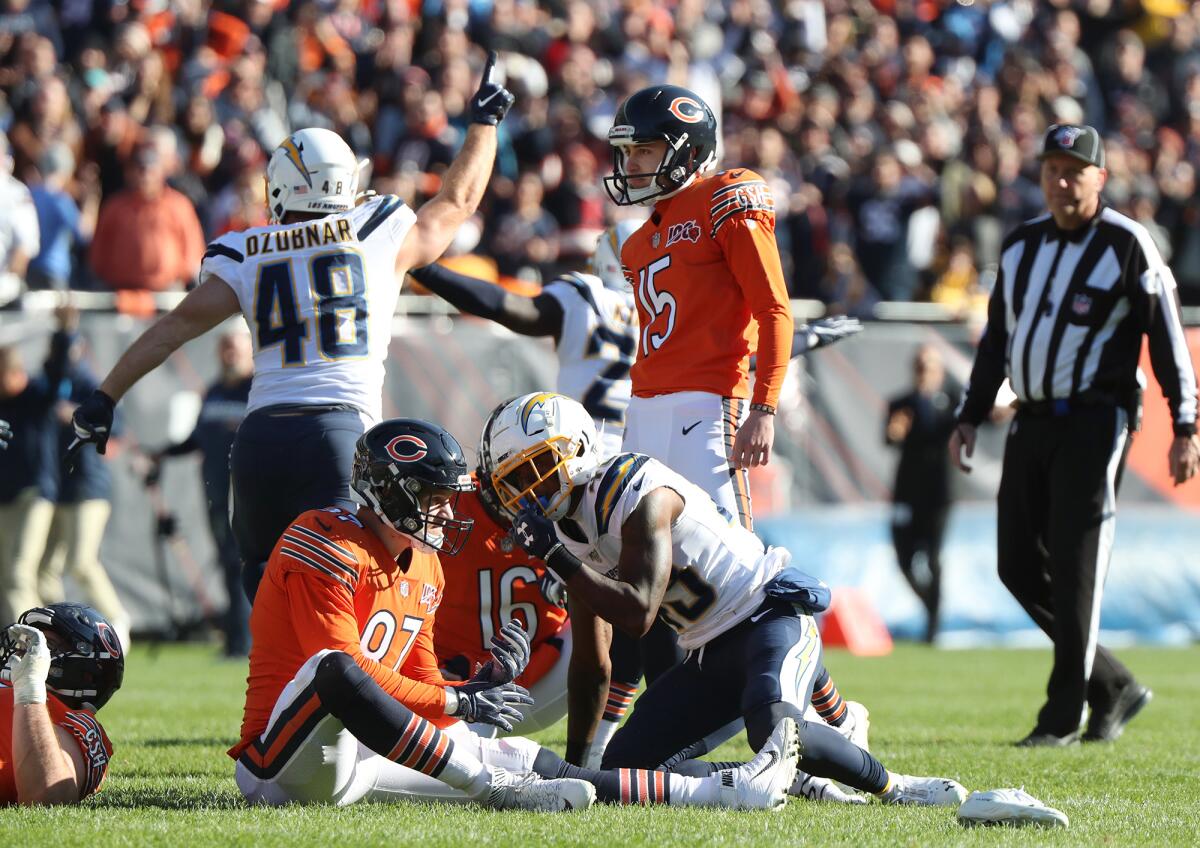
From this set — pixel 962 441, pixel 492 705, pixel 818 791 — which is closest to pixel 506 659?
pixel 492 705

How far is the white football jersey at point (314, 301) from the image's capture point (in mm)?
5957

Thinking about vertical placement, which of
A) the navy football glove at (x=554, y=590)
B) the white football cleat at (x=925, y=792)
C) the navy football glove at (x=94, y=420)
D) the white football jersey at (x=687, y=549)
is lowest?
the white football cleat at (x=925, y=792)

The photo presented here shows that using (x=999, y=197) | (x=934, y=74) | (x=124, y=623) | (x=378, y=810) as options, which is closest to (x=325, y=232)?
(x=378, y=810)

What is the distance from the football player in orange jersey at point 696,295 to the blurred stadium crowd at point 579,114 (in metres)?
6.52

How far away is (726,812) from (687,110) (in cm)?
258

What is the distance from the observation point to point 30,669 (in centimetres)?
483

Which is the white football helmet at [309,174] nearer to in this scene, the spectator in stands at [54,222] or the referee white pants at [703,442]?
the referee white pants at [703,442]

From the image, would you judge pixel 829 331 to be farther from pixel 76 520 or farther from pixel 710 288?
pixel 76 520

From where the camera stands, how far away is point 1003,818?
180 inches

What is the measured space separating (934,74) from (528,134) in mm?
5681

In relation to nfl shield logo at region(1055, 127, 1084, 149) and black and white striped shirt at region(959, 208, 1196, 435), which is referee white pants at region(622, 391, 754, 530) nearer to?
black and white striped shirt at region(959, 208, 1196, 435)

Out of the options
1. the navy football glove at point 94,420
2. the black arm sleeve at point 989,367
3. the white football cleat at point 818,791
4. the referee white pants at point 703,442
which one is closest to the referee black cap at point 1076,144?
the black arm sleeve at point 989,367

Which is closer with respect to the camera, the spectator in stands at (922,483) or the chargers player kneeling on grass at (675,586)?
the chargers player kneeling on grass at (675,586)

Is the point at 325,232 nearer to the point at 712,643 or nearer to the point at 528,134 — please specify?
the point at 712,643
